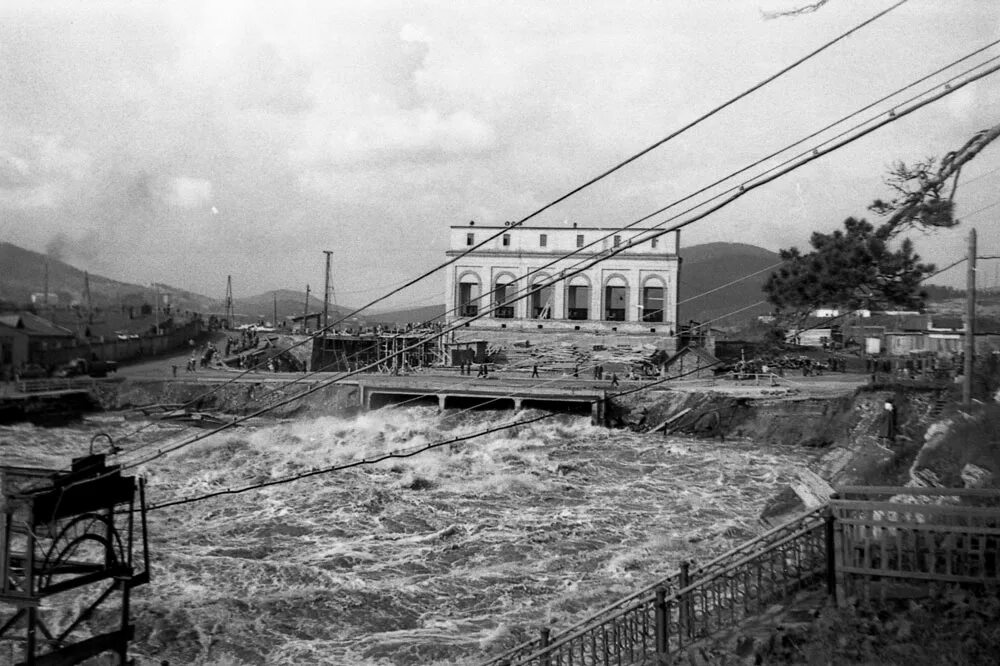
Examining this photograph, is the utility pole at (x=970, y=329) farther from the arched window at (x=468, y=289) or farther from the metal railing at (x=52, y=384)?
the metal railing at (x=52, y=384)

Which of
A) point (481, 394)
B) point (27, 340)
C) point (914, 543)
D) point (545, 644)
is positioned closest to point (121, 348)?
point (27, 340)

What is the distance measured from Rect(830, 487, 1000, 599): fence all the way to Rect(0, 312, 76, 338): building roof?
2771 cm

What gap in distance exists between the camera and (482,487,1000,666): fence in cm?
615

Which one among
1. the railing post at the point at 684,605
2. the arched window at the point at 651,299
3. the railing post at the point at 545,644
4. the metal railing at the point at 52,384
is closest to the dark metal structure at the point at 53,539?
the railing post at the point at 545,644

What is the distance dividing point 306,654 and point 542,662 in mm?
5203

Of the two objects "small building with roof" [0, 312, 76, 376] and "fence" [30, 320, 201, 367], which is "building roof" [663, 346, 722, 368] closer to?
"small building with roof" [0, 312, 76, 376]

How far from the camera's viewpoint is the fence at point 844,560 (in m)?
6.15

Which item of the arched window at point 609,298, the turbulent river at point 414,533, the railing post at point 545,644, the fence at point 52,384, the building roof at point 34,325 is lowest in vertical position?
the turbulent river at point 414,533

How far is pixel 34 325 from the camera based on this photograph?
2917 centimetres

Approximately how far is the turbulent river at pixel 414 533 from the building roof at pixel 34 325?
382cm

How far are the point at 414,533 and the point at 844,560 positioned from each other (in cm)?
1164

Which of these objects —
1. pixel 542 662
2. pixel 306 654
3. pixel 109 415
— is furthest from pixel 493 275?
pixel 542 662

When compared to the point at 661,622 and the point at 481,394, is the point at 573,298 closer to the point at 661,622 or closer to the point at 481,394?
the point at 481,394

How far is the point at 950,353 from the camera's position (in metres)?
33.0
